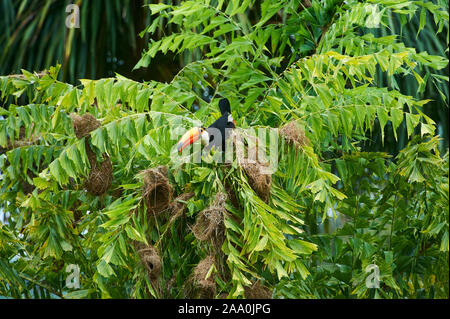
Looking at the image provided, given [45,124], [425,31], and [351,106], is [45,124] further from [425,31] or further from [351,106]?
[425,31]

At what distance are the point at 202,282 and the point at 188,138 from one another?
0.70m

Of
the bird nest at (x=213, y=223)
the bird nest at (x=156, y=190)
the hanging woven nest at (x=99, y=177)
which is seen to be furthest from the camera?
the hanging woven nest at (x=99, y=177)

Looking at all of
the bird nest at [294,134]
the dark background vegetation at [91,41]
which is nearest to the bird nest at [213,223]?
the bird nest at [294,134]

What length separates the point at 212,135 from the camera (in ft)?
11.3

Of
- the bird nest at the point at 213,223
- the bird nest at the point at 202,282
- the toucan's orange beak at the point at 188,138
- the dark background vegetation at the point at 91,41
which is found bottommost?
the bird nest at the point at 202,282

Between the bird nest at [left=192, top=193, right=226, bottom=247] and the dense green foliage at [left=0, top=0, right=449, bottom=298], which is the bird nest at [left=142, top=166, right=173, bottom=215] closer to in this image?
the dense green foliage at [left=0, top=0, right=449, bottom=298]

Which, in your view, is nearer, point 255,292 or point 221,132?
point 255,292

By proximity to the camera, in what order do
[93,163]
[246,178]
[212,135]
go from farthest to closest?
[93,163] < [212,135] < [246,178]

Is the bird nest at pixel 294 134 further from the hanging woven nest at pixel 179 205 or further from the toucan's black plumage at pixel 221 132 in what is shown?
the hanging woven nest at pixel 179 205

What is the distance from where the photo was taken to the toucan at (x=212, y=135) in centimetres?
331

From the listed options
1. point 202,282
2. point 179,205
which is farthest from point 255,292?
point 179,205

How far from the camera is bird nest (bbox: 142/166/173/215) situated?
10.5 feet

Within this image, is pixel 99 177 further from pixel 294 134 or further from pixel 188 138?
pixel 294 134

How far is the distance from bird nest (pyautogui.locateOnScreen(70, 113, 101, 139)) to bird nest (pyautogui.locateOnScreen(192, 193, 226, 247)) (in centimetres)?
79
